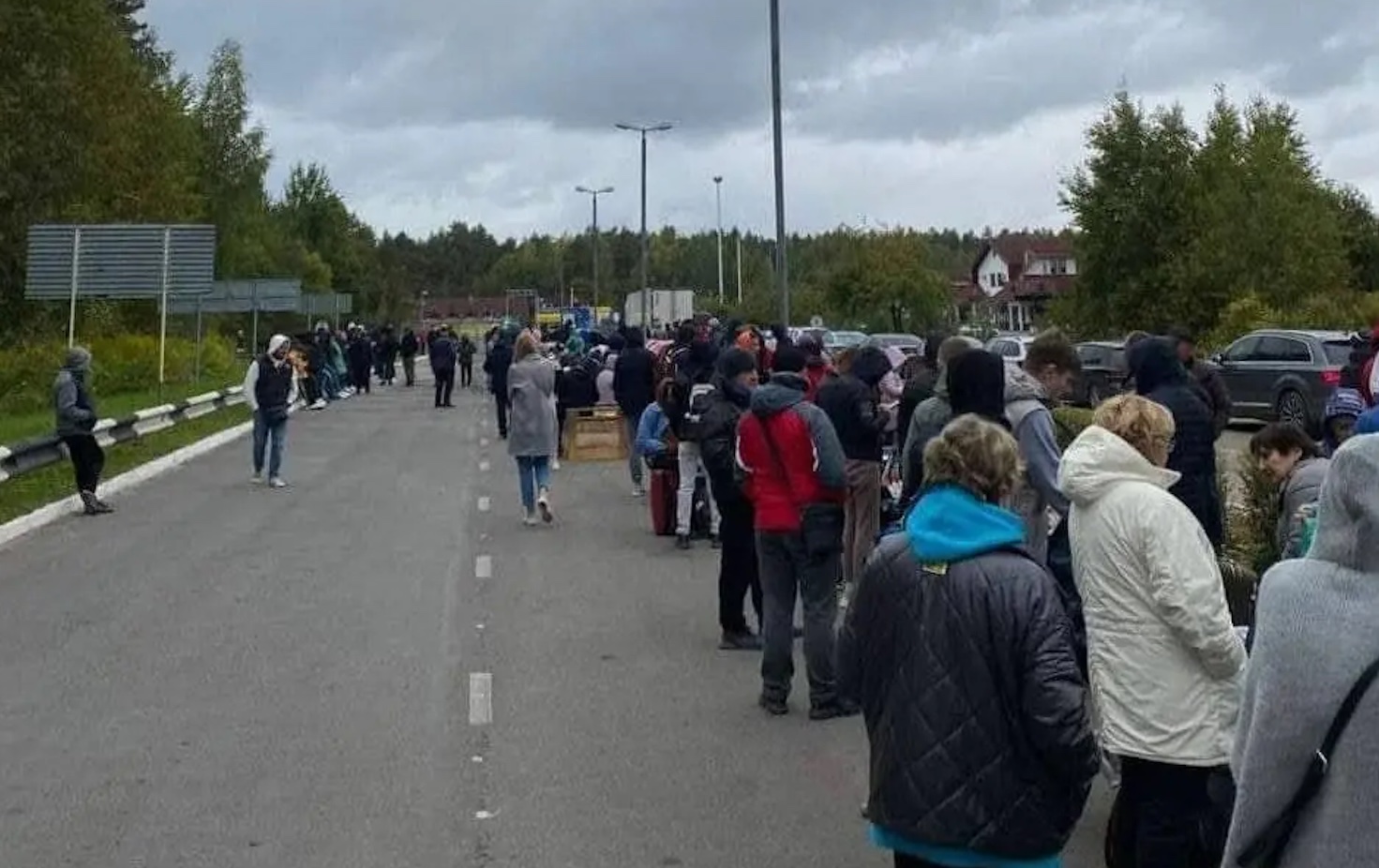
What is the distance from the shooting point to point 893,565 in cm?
487

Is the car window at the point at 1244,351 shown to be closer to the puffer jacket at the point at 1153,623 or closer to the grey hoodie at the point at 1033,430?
the grey hoodie at the point at 1033,430

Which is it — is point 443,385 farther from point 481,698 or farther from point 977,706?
point 977,706

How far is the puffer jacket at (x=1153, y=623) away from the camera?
535 cm

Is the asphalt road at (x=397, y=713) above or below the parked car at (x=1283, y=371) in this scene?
below

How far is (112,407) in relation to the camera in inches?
1324

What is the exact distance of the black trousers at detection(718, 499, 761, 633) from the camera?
1081 centimetres

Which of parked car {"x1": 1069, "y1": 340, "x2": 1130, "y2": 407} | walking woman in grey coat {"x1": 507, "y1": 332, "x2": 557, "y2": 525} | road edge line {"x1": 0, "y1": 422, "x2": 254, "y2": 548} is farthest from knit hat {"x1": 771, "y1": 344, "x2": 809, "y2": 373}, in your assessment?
parked car {"x1": 1069, "y1": 340, "x2": 1130, "y2": 407}

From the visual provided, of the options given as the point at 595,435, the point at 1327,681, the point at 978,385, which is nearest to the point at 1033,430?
the point at 978,385

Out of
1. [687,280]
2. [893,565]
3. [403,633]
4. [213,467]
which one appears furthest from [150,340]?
[687,280]

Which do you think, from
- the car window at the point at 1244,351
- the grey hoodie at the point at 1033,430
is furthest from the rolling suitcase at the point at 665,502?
the car window at the point at 1244,351

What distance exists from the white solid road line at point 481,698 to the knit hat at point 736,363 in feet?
7.28

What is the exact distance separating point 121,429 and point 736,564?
1727cm

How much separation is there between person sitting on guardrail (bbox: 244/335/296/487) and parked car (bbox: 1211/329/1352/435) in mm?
14232

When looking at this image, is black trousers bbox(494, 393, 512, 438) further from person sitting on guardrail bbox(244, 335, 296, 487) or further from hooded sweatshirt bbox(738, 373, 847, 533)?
hooded sweatshirt bbox(738, 373, 847, 533)
